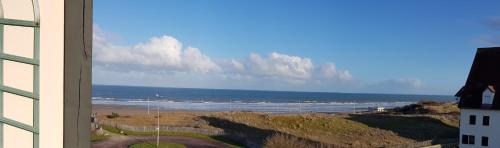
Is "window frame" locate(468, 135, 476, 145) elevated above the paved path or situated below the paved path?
above

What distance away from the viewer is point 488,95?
A: 28234 millimetres

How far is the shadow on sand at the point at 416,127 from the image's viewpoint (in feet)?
151

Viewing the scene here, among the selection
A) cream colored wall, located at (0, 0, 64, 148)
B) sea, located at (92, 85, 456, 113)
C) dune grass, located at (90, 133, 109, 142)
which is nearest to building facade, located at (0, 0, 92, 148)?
cream colored wall, located at (0, 0, 64, 148)

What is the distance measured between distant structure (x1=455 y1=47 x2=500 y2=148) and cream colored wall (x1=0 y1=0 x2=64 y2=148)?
28544 millimetres

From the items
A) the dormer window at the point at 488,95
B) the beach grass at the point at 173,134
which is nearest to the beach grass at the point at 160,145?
the beach grass at the point at 173,134

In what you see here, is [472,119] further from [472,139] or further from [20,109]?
[20,109]

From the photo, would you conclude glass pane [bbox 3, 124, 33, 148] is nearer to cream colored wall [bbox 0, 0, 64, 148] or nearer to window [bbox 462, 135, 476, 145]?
cream colored wall [bbox 0, 0, 64, 148]

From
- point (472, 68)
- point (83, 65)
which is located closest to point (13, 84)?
point (83, 65)

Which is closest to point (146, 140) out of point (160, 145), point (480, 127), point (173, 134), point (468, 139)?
point (160, 145)

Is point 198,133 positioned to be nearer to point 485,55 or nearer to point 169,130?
point 169,130

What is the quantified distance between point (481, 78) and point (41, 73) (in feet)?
99.4

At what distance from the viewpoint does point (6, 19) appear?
2309mm

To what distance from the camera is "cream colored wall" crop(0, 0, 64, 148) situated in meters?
2.23

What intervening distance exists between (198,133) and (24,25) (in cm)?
3611
